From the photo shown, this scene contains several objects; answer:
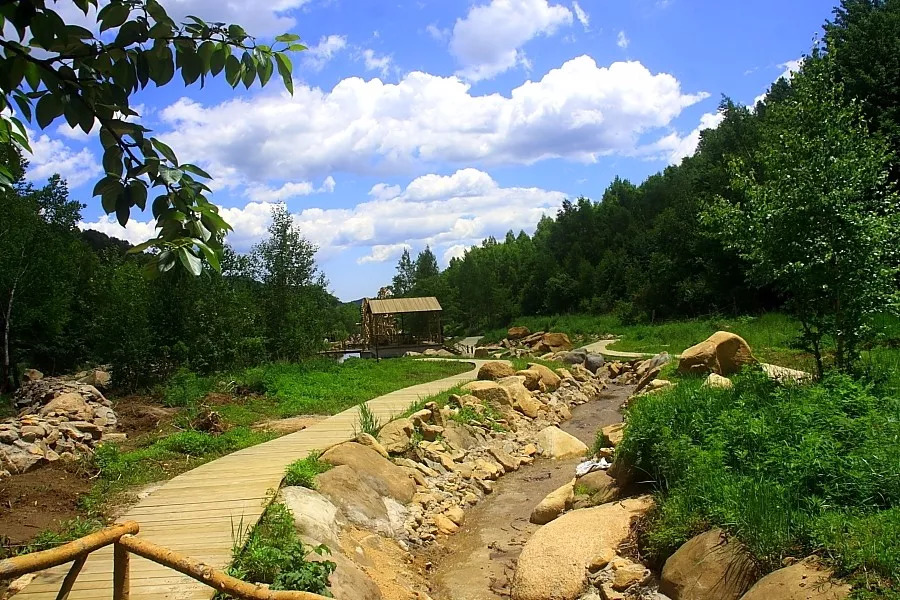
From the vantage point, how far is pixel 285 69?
1986mm

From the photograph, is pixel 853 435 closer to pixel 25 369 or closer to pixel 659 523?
pixel 659 523

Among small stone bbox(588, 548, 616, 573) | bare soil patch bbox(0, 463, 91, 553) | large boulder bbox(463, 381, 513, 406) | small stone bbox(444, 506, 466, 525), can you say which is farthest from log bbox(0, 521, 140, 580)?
large boulder bbox(463, 381, 513, 406)

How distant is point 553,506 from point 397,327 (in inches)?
1371

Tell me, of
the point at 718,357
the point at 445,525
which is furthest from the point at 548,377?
the point at 445,525

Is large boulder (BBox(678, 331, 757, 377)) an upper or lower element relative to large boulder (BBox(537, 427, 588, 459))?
upper

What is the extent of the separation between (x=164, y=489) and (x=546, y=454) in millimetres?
6948

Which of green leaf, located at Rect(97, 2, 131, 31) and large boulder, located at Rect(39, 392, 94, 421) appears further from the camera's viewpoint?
large boulder, located at Rect(39, 392, 94, 421)

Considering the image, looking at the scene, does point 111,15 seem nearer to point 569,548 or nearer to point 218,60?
point 218,60

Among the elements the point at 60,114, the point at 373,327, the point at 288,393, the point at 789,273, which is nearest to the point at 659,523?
the point at 789,273

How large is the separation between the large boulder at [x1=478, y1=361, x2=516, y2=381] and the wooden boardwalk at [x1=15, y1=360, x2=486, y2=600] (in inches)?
307

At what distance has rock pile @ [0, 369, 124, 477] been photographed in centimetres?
Result: 762

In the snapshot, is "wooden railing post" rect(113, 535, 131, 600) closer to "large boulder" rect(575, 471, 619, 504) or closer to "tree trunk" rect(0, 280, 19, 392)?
"large boulder" rect(575, 471, 619, 504)

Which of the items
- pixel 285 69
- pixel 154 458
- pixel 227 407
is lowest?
pixel 154 458

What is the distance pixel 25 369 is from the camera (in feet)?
85.6
